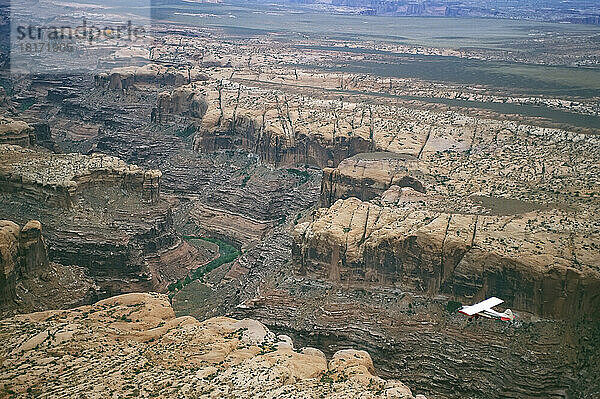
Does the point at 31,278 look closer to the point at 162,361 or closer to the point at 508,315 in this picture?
the point at 162,361

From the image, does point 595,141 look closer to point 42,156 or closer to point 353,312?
point 353,312

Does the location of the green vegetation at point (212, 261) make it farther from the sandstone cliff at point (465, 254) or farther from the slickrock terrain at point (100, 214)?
the sandstone cliff at point (465, 254)

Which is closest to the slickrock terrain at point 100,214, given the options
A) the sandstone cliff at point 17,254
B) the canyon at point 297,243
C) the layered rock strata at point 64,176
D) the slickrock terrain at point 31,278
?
the layered rock strata at point 64,176

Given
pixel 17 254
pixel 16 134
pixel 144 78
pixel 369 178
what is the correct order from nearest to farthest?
pixel 17 254
pixel 369 178
pixel 16 134
pixel 144 78

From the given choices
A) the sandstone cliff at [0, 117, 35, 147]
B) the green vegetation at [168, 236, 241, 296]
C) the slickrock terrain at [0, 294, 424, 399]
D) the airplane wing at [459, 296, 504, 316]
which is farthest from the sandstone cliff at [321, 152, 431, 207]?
the sandstone cliff at [0, 117, 35, 147]

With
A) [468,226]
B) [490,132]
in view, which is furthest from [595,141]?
[468,226]

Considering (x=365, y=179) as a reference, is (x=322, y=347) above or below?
below

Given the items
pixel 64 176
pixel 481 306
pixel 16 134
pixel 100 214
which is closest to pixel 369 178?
pixel 100 214
